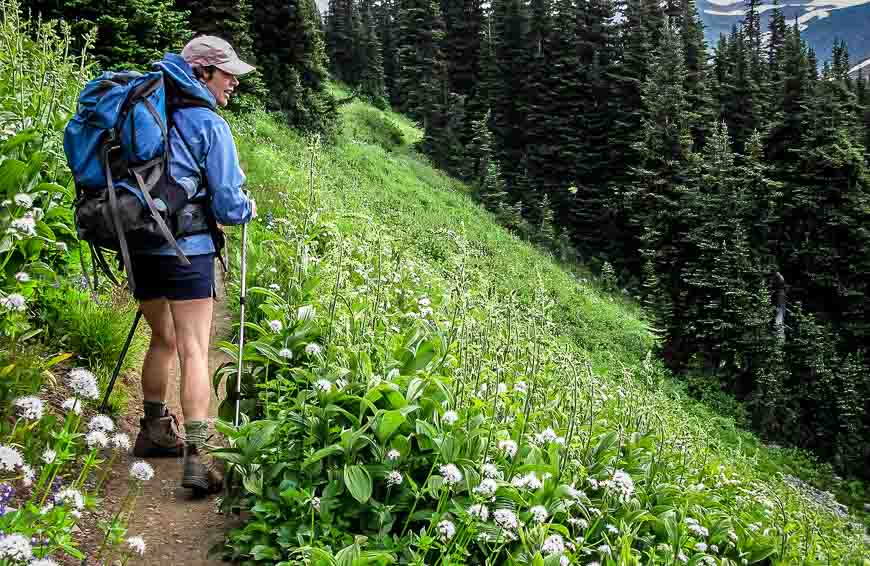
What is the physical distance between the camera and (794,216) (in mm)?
28969

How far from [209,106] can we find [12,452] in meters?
2.15

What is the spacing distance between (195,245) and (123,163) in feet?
1.70

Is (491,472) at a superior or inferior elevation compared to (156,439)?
superior

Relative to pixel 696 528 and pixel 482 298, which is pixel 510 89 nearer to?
pixel 482 298

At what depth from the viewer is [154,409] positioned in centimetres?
421

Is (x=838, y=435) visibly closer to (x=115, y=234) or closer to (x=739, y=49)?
(x=115, y=234)

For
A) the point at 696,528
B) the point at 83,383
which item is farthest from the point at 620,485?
the point at 83,383

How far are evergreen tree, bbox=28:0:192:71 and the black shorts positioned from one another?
9.23 meters

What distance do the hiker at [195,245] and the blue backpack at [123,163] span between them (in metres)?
0.10

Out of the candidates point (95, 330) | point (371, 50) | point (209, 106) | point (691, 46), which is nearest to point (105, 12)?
point (95, 330)

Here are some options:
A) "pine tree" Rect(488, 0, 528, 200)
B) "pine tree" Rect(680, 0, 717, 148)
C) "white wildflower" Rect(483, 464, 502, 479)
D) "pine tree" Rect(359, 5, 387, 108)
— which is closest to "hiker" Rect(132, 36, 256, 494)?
"white wildflower" Rect(483, 464, 502, 479)

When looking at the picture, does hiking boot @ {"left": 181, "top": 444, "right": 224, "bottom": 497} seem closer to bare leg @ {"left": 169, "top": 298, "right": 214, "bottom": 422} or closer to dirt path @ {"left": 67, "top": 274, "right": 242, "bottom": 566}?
dirt path @ {"left": 67, "top": 274, "right": 242, "bottom": 566}

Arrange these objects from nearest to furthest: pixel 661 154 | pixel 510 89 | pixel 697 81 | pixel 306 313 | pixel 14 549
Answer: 1. pixel 14 549
2. pixel 306 313
3. pixel 661 154
4. pixel 697 81
5. pixel 510 89

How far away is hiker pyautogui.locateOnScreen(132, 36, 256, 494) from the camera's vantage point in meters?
3.66
